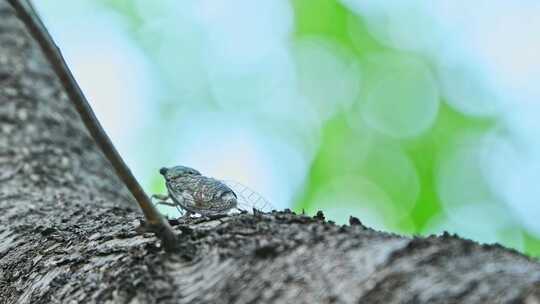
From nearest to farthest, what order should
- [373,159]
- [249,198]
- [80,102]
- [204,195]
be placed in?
[80,102] → [204,195] → [249,198] → [373,159]

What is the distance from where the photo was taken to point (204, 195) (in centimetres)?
245

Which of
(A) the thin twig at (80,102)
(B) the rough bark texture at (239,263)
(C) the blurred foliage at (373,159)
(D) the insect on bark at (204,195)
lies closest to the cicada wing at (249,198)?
(D) the insect on bark at (204,195)

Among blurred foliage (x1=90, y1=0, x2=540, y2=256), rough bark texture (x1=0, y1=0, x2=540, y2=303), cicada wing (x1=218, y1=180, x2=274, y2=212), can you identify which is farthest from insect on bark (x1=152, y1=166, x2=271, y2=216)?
blurred foliage (x1=90, y1=0, x2=540, y2=256)

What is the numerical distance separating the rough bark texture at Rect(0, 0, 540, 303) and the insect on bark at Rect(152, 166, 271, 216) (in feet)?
0.67

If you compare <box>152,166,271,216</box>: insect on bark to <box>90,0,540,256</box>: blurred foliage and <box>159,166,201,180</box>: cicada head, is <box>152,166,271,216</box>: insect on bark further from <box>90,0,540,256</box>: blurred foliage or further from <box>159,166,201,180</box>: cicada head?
<box>90,0,540,256</box>: blurred foliage

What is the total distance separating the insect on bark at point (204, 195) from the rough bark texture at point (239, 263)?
21 cm

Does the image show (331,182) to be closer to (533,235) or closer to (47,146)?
(533,235)

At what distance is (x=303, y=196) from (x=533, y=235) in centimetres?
192

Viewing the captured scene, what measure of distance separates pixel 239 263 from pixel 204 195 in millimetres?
1029

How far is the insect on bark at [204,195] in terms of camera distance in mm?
2377

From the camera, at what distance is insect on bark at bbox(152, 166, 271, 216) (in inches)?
93.6

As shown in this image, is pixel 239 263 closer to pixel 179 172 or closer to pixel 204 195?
pixel 204 195

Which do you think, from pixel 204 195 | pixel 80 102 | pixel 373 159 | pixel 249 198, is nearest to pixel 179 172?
pixel 249 198

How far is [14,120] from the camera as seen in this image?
3.13 metres
